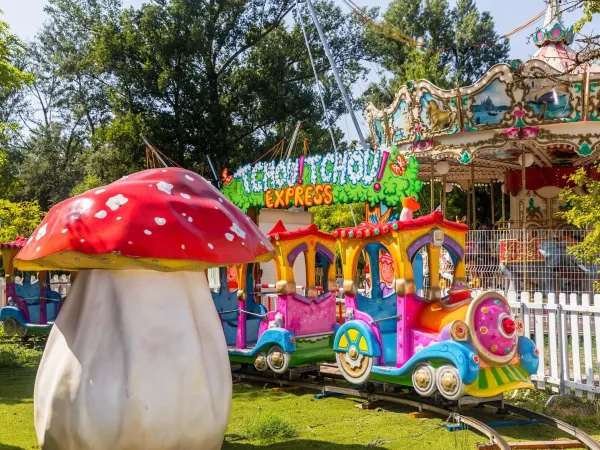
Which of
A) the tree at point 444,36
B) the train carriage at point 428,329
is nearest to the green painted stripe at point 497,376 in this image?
the train carriage at point 428,329

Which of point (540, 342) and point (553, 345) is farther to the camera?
point (540, 342)

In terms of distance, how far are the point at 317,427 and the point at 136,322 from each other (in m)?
3.08

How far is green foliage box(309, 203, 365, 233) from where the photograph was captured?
24656mm

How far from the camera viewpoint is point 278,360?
807 cm

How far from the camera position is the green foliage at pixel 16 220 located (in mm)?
14773

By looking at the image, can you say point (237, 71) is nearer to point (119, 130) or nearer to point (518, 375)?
point (119, 130)

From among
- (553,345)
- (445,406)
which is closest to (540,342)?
(553,345)

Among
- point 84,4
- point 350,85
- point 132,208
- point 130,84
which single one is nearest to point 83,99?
point 84,4

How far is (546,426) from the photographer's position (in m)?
6.27

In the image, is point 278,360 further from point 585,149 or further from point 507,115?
point 585,149

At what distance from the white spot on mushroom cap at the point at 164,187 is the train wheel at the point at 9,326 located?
32.4 ft

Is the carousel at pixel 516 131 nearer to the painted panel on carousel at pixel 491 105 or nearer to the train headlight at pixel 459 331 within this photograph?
the painted panel on carousel at pixel 491 105

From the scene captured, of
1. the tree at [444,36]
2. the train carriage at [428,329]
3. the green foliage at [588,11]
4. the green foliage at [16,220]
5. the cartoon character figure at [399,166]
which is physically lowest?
the train carriage at [428,329]

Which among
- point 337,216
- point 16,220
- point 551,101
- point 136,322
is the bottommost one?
point 136,322
